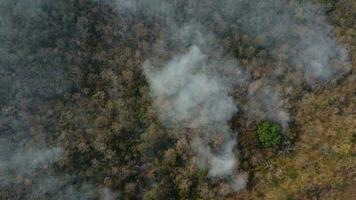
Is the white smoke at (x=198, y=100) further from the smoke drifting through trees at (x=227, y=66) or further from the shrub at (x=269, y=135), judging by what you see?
the shrub at (x=269, y=135)

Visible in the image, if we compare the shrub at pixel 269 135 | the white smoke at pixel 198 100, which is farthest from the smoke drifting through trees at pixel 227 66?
the shrub at pixel 269 135

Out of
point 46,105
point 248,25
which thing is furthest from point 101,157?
point 248,25

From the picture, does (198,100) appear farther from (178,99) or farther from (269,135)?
(269,135)

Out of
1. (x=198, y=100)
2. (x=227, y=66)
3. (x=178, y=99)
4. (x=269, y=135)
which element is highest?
(x=227, y=66)

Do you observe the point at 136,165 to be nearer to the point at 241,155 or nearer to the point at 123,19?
the point at 241,155

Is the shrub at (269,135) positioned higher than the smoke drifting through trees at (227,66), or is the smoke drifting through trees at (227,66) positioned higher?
the smoke drifting through trees at (227,66)

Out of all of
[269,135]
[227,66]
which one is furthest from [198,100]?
[269,135]
